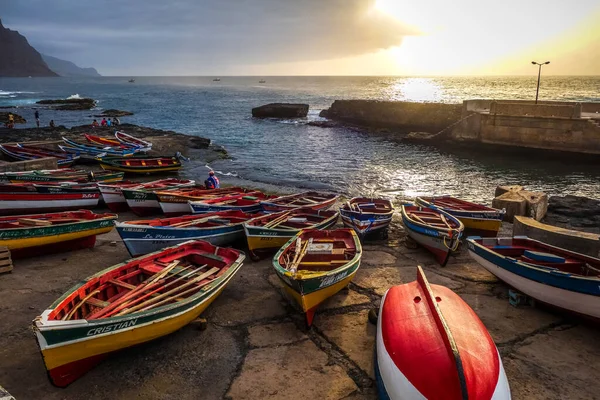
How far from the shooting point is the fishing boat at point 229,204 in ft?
48.5

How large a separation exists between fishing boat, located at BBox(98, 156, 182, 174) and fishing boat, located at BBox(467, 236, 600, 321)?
2016 centimetres

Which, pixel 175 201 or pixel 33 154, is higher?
pixel 33 154

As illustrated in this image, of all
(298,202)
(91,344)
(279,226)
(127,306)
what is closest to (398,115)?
(298,202)

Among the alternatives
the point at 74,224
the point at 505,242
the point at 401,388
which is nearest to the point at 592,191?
the point at 505,242

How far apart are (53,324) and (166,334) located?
79.5 inches

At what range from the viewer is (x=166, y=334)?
7.41m

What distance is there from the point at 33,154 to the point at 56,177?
9540 millimetres

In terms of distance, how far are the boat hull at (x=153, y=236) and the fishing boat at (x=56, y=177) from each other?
9.76 m

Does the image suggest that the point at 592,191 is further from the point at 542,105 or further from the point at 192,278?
the point at 192,278

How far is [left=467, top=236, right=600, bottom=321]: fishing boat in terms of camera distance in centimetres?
801

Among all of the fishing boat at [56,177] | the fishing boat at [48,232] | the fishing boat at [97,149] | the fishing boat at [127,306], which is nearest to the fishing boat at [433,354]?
the fishing boat at [127,306]

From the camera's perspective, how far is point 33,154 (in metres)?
25.9

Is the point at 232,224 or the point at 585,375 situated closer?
the point at 585,375

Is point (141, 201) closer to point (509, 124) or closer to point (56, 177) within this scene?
point (56, 177)
